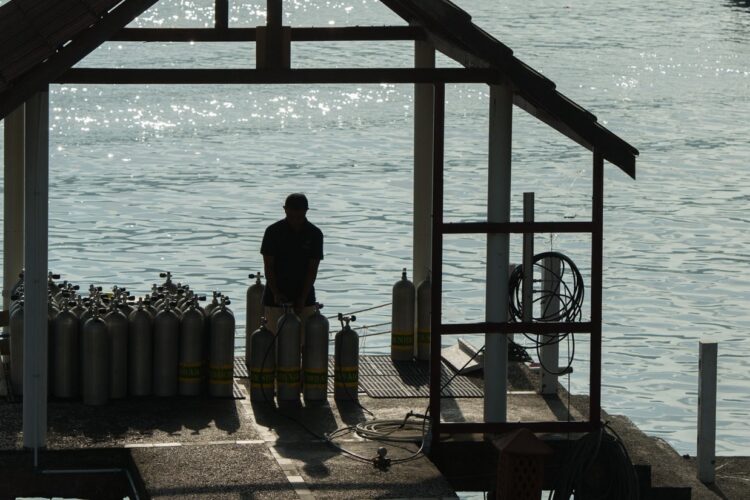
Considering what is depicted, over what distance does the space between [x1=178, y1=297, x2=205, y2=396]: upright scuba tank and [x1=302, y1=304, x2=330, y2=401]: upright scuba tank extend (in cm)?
80

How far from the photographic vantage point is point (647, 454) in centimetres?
1216

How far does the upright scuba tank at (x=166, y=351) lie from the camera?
12250 millimetres

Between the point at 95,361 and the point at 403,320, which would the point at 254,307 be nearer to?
the point at 403,320

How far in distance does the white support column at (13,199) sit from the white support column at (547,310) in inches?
180

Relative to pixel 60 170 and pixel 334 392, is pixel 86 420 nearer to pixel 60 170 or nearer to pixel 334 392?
pixel 334 392

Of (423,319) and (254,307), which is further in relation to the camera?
(423,319)

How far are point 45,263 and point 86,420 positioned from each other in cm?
145

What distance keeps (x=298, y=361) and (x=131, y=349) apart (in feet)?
4.13

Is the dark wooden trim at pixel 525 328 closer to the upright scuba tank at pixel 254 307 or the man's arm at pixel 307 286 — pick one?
the man's arm at pixel 307 286

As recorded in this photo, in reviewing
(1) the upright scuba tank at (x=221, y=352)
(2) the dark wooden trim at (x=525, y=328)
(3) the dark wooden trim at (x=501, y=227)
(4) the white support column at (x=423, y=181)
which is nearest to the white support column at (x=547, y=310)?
(2) the dark wooden trim at (x=525, y=328)

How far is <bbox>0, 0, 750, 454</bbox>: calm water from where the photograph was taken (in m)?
Result: 25.4

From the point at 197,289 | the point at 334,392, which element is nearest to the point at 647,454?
the point at 334,392

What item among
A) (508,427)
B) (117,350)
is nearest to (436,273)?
(508,427)

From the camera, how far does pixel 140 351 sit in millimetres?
12219
